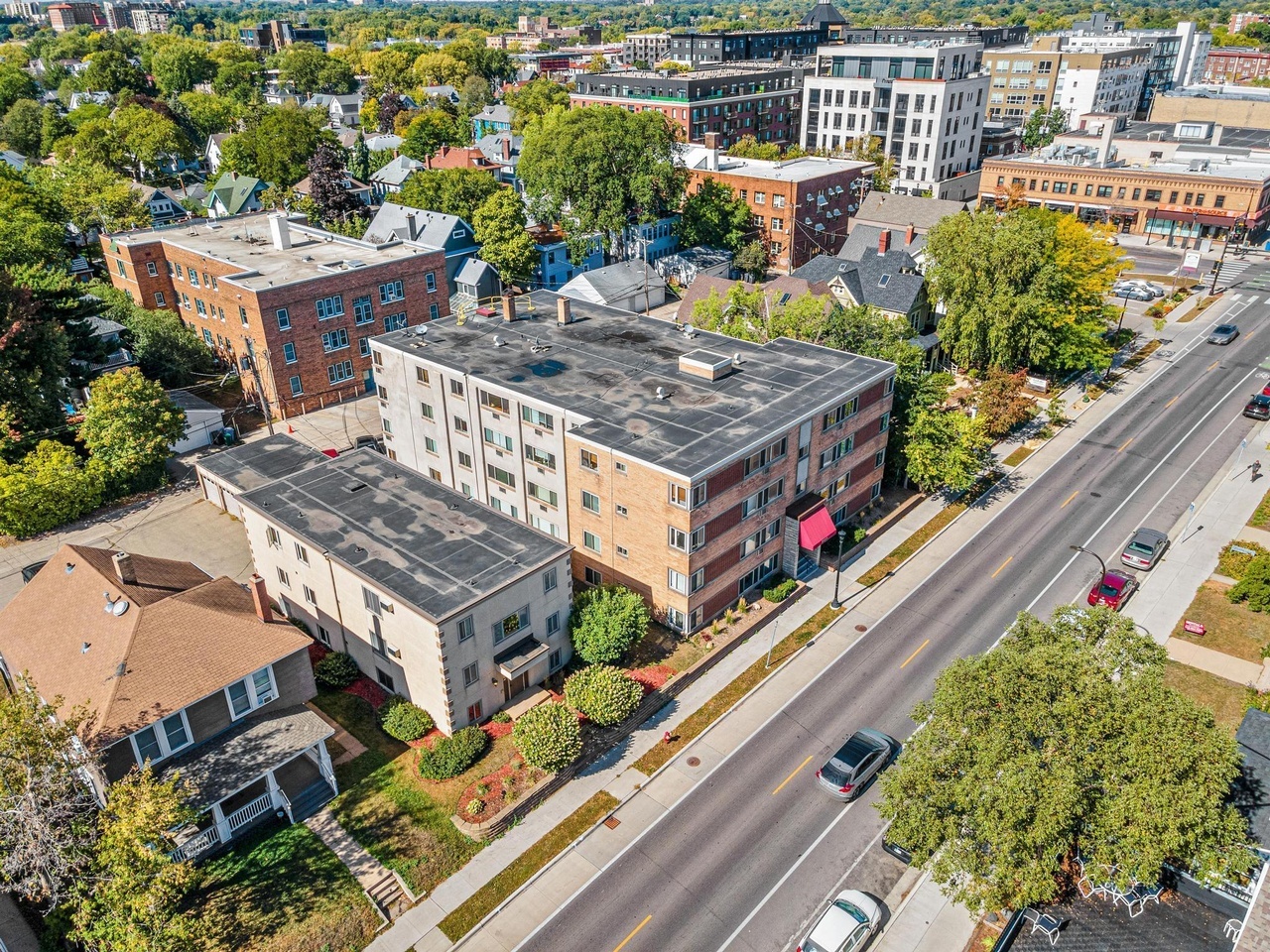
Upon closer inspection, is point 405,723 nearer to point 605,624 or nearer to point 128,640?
point 605,624

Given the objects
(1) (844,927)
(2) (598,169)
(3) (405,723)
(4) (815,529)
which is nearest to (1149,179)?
(2) (598,169)

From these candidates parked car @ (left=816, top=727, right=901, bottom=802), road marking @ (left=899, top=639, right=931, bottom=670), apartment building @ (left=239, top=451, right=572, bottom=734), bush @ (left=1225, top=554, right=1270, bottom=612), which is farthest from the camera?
bush @ (left=1225, top=554, right=1270, bottom=612)

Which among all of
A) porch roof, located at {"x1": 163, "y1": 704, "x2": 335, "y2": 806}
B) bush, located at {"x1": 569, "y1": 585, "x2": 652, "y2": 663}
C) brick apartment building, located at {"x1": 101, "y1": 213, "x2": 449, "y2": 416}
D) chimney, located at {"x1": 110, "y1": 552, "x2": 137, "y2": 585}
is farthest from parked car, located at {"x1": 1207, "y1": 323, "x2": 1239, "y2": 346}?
chimney, located at {"x1": 110, "y1": 552, "x2": 137, "y2": 585}

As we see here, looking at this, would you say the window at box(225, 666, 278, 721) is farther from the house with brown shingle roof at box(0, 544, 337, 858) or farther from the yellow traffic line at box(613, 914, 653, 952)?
the yellow traffic line at box(613, 914, 653, 952)

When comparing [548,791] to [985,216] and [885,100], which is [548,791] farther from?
[885,100]

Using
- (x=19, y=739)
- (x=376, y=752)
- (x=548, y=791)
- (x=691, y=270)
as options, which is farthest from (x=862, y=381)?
(x=691, y=270)

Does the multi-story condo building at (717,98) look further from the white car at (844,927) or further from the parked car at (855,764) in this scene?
the white car at (844,927)

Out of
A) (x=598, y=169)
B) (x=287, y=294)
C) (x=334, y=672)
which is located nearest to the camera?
(x=334, y=672)
